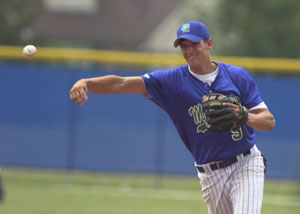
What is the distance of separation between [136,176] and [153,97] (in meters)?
7.85

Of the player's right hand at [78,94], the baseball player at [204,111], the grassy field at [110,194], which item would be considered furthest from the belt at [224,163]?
the grassy field at [110,194]

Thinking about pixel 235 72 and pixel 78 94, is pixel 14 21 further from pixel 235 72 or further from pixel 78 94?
pixel 78 94

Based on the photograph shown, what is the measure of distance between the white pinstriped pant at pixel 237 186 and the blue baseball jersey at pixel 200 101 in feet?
0.37

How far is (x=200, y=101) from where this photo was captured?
5461 mm

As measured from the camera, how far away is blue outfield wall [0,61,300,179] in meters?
12.9

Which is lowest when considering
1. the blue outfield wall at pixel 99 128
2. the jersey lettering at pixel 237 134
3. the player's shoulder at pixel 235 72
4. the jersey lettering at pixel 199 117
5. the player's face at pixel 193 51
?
the jersey lettering at pixel 237 134

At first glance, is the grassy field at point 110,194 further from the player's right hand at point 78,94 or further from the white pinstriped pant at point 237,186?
the player's right hand at point 78,94

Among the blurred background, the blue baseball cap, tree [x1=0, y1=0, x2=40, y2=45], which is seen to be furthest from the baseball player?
tree [x1=0, y1=0, x2=40, y2=45]

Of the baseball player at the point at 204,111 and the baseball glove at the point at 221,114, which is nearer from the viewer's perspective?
the baseball glove at the point at 221,114

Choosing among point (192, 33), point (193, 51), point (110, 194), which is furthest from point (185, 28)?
point (110, 194)

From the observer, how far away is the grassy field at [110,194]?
966cm

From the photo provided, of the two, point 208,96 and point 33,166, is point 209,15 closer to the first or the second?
point 33,166

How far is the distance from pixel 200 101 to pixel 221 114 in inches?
21.9

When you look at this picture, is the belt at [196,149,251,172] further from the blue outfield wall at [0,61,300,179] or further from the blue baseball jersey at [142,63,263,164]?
the blue outfield wall at [0,61,300,179]
